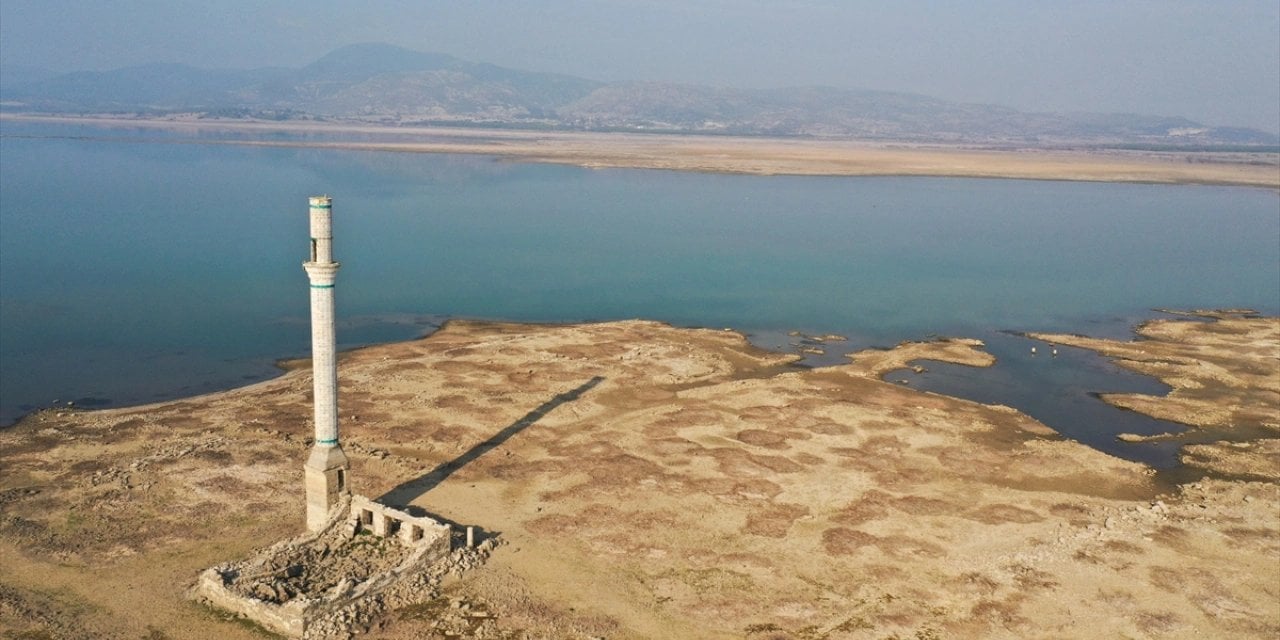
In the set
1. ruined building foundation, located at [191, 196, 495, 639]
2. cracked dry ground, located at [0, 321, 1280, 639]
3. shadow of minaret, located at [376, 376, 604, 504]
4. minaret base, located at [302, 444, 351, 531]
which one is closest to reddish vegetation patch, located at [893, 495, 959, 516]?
cracked dry ground, located at [0, 321, 1280, 639]

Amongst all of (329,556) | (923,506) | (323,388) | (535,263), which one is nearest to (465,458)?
(323,388)

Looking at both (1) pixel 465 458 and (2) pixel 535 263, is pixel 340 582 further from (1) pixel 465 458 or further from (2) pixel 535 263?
(2) pixel 535 263

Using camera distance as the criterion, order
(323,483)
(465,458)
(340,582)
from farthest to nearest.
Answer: (465,458), (323,483), (340,582)

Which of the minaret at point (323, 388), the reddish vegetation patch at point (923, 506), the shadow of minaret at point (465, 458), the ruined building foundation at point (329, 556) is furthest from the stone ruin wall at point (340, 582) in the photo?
the reddish vegetation patch at point (923, 506)

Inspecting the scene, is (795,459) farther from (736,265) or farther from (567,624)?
(736,265)

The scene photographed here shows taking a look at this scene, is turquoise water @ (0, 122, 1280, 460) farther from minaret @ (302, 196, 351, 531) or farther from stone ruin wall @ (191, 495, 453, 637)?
stone ruin wall @ (191, 495, 453, 637)

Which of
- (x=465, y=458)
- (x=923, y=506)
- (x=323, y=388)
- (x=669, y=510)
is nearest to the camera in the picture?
(x=323, y=388)

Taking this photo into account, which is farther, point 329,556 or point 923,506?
point 923,506
